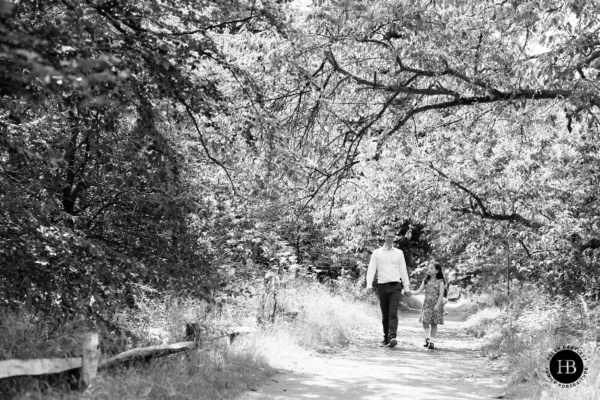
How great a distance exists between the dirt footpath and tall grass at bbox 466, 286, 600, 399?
34cm

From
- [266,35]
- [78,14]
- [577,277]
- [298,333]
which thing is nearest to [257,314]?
[298,333]

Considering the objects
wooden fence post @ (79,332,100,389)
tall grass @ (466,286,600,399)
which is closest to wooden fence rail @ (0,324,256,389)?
wooden fence post @ (79,332,100,389)

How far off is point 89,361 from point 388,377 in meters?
4.14

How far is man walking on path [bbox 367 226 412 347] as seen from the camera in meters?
11.9

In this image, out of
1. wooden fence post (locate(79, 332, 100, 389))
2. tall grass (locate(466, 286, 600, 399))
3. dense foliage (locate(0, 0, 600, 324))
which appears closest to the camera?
wooden fence post (locate(79, 332, 100, 389))

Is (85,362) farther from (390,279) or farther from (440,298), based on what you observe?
(440,298)

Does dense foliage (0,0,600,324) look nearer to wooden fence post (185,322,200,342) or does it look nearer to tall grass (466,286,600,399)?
wooden fence post (185,322,200,342)

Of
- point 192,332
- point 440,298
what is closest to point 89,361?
point 192,332

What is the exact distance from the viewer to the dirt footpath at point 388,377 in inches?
285

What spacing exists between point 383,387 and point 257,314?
4.15m

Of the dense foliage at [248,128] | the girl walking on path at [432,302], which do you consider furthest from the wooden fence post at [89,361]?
the girl walking on path at [432,302]

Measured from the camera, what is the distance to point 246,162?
1022 centimetres

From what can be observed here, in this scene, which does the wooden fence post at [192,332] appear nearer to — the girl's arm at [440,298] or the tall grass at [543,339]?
the tall grass at [543,339]

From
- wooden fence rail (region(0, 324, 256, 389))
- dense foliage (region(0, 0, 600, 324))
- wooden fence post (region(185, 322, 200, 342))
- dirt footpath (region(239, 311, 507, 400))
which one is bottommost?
dirt footpath (region(239, 311, 507, 400))
